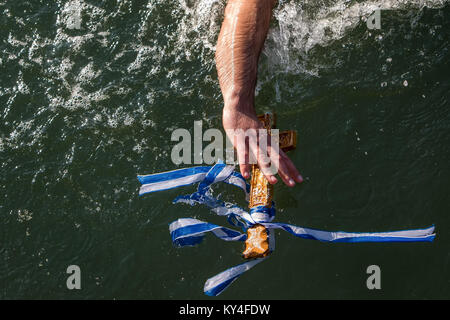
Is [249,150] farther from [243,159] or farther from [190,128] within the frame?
[190,128]

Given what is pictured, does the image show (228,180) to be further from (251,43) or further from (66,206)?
(66,206)

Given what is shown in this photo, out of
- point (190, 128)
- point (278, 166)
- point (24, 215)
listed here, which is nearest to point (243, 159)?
point (278, 166)

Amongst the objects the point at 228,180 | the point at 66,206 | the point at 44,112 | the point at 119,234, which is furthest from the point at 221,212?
the point at 44,112

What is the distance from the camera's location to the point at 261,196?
10.5ft

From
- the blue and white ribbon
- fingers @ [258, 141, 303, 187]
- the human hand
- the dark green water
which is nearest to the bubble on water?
the dark green water

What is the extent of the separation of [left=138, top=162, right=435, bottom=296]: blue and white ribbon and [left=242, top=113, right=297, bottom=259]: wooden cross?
0.05m

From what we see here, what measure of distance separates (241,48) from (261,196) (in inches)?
37.8

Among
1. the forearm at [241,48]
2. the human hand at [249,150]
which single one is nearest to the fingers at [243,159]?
the human hand at [249,150]

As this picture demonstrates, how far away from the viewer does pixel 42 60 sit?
433 cm

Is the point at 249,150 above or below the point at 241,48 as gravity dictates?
below

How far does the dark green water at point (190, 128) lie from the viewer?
3490mm

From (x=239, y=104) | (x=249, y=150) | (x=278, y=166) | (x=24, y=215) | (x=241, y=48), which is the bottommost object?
(x=24, y=215)

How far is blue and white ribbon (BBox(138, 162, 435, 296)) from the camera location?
3.12m

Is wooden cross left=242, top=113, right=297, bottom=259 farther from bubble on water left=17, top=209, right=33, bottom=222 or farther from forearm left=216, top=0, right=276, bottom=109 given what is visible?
bubble on water left=17, top=209, right=33, bottom=222
